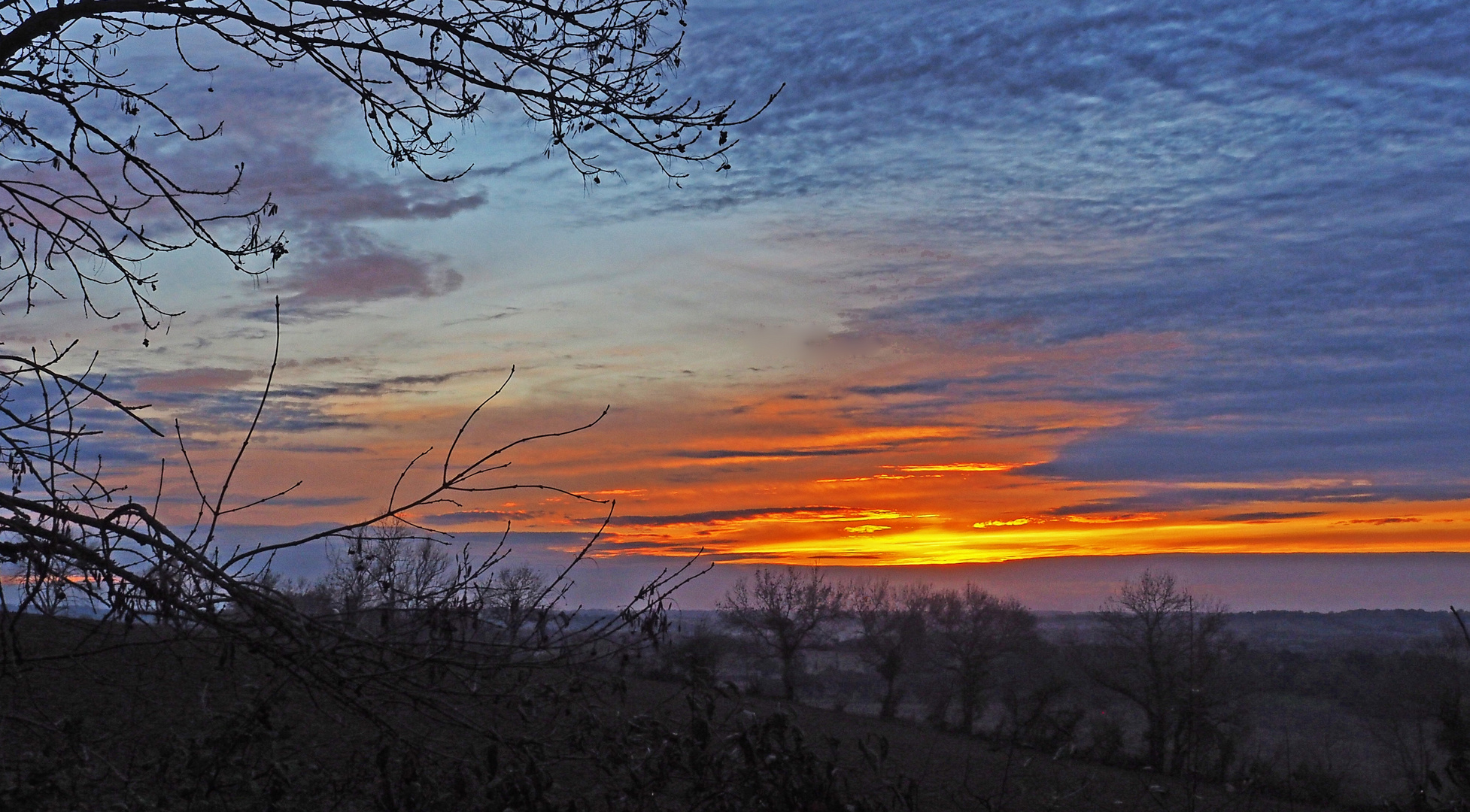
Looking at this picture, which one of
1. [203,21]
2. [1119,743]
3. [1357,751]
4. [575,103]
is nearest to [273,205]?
[203,21]

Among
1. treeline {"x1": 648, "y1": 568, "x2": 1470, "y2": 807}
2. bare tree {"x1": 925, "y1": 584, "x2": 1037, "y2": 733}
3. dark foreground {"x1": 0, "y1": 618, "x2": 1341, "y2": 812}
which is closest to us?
dark foreground {"x1": 0, "y1": 618, "x2": 1341, "y2": 812}

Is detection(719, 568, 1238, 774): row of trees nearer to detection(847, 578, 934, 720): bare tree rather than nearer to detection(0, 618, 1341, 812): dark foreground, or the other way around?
detection(847, 578, 934, 720): bare tree

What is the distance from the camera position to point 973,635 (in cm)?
4384

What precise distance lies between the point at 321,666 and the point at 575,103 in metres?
2.10

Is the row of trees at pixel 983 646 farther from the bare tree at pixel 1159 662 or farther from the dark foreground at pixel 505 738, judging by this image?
the dark foreground at pixel 505 738

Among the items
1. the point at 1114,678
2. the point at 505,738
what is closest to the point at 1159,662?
the point at 1114,678

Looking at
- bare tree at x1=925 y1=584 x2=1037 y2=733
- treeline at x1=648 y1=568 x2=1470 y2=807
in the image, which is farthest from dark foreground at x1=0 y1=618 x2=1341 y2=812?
bare tree at x1=925 y1=584 x2=1037 y2=733

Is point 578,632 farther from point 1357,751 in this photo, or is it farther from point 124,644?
point 1357,751

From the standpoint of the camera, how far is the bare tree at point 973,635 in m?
36.9

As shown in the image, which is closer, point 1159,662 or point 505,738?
point 505,738

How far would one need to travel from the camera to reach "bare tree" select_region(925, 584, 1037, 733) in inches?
1452

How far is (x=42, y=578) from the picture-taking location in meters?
2.59

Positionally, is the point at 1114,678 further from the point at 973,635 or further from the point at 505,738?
the point at 505,738

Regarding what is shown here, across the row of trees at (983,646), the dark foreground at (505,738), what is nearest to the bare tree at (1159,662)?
the row of trees at (983,646)
